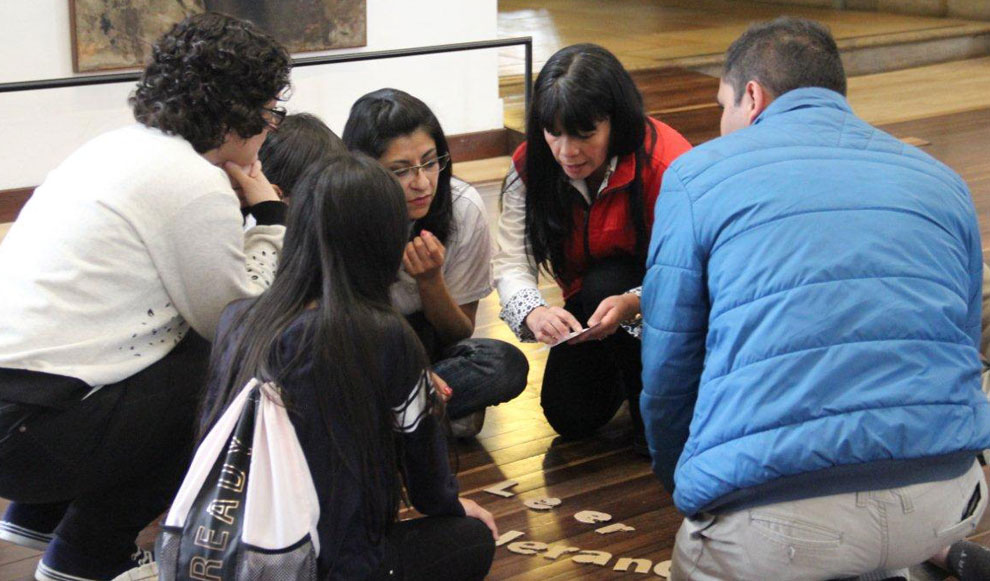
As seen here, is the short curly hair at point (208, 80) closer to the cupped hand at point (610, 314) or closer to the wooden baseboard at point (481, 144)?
the cupped hand at point (610, 314)

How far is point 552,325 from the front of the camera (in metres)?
2.53

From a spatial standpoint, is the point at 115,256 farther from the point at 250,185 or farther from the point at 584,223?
the point at 584,223

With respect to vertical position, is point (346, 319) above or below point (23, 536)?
above

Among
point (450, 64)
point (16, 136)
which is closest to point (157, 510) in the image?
point (16, 136)

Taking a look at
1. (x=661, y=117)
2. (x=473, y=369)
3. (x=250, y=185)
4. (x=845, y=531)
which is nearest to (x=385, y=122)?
(x=250, y=185)

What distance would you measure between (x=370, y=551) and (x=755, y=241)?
0.74 m

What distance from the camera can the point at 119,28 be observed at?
5.13 metres

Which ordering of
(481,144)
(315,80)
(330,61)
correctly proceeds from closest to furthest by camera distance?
(330,61)
(315,80)
(481,144)

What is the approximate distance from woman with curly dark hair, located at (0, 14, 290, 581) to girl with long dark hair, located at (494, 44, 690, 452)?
0.66 m

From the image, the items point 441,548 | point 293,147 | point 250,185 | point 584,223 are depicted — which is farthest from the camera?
point 584,223

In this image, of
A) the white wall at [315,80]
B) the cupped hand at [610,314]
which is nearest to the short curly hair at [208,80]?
the cupped hand at [610,314]

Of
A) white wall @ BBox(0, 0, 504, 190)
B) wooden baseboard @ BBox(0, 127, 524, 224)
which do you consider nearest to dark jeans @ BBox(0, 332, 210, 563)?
white wall @ BBox(0, 0, 504, 190)

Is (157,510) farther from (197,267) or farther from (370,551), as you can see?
(370,551)

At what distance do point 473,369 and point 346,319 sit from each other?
1105 millimetres
